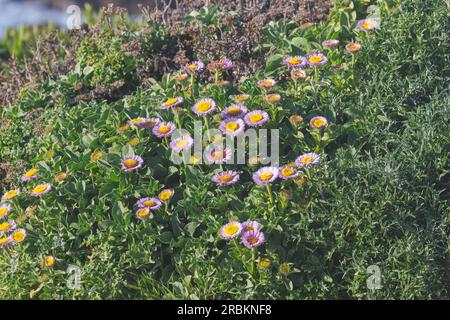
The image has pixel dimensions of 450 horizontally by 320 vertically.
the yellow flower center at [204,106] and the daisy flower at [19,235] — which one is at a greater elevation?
the yellow flower center at [204,106]

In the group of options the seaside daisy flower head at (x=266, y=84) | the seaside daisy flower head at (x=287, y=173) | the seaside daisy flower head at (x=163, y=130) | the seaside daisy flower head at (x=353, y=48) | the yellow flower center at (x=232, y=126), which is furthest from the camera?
the seaside daisy flower head at (x=353, y=48)

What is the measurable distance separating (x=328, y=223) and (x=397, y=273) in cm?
36

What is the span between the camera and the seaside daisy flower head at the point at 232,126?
400 centimetres

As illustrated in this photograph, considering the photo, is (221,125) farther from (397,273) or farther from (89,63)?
(89,63)

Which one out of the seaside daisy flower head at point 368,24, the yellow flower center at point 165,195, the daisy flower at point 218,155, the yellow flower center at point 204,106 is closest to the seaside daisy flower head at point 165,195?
the yellow flower center at point 165,195

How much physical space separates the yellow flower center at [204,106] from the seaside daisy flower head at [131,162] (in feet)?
1.27

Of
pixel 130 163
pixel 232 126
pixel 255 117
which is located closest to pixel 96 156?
pixel 130 163

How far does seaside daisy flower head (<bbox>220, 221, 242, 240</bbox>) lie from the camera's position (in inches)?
143

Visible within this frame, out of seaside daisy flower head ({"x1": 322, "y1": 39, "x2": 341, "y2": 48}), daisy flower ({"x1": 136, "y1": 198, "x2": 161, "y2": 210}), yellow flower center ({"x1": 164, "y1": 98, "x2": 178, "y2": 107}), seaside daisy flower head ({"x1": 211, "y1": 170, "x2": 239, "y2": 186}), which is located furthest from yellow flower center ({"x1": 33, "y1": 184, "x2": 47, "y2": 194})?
seaside daisy flower head ({"x1": 322, "y1": 39, "x2": 341, "y2": 48})

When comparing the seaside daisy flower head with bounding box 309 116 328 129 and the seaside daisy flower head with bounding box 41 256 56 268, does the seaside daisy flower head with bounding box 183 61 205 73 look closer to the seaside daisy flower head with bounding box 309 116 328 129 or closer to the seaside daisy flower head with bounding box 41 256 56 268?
the seaside daisy flower head with bounding box 309 116 328 129

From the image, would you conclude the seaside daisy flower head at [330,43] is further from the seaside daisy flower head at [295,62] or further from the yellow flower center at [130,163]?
the yellow flower center at [130,163]

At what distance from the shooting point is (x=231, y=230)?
3682mm

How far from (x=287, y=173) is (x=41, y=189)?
1.18 metres
